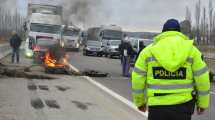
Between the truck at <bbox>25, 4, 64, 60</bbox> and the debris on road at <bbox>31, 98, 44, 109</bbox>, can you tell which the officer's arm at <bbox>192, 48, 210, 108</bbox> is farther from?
the truck at <bbox>25, 4, 64, 60</bbox>

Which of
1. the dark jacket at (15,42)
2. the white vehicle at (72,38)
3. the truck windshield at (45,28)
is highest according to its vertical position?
the truck windshield at (45,28)

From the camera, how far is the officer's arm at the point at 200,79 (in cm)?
526

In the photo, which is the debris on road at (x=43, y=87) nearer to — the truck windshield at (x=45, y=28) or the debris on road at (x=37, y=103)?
the debris on road at (x=37, y=103)

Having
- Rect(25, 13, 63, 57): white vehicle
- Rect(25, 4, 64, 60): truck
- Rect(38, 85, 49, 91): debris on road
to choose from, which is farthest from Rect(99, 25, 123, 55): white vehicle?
Rect(38, 85, 49, 91): debris on road

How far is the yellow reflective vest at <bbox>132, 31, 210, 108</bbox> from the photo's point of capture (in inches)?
205

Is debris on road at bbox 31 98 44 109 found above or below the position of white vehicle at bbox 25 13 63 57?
below

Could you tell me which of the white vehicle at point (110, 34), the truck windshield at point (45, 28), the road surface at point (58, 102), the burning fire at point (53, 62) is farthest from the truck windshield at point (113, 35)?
the road surface at point (58, 102)

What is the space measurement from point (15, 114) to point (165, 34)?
6.76m

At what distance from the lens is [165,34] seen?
5355mm

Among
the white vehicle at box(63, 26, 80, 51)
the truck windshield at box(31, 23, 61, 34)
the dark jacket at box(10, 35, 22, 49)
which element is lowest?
the white vehicle at box(63, 26, 80, 51)

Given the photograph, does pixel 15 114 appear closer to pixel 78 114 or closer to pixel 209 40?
pixel 78 114

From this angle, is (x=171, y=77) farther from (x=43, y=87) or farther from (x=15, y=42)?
(x=15, y=42)

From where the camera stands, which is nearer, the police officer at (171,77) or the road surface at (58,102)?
the police officer at (171,77)

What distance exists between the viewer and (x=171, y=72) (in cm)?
523
